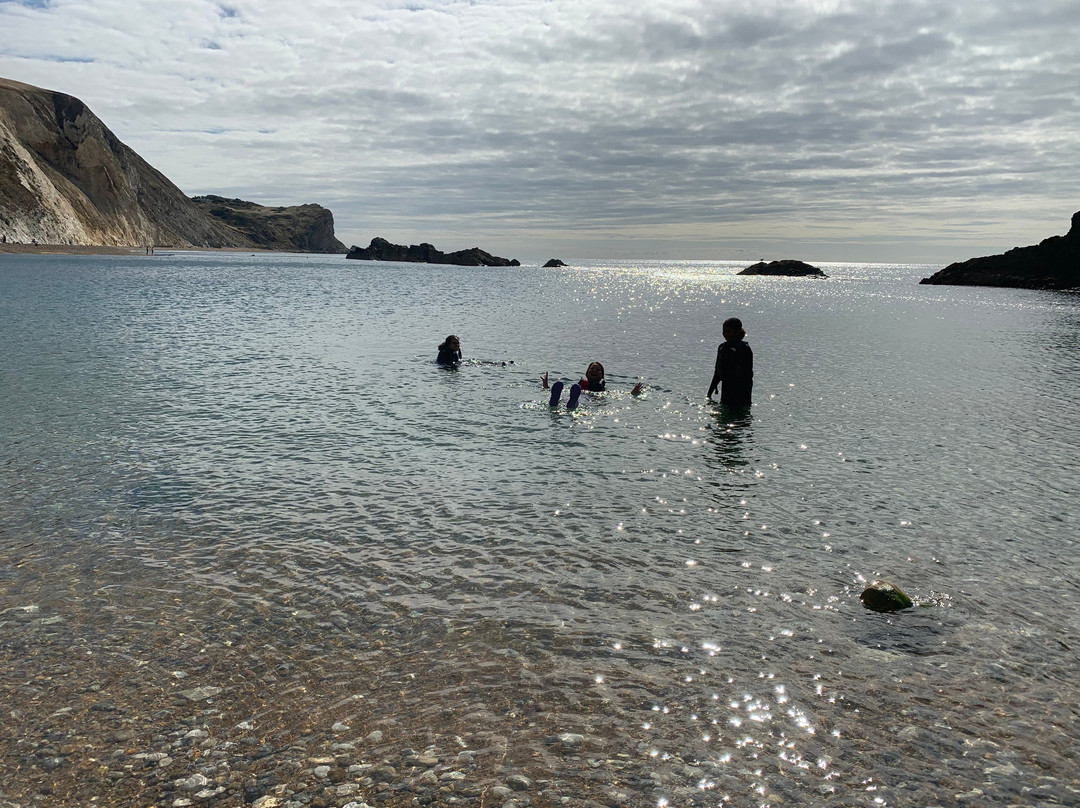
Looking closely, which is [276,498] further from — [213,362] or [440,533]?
[213,362]

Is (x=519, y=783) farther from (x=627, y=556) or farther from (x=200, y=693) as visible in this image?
(x=627, y=556)

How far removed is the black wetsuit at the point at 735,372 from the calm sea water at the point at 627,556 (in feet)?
2.86

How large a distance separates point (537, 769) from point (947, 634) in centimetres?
537

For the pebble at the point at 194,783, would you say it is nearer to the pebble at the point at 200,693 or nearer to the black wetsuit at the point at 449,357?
the pebble at the point at 200,693

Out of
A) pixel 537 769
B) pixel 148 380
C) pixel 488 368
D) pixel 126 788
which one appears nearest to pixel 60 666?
pixel 126 788

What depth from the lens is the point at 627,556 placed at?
32.6 feet

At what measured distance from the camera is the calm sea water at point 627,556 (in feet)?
19.9

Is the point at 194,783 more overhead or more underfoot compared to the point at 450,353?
more underfoot

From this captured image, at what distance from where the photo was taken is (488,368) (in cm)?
2964

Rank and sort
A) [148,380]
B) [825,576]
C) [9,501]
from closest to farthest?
[825,576], [9,501], [148,380]

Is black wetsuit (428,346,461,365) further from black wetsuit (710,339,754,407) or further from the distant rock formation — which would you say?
the distant rock formation

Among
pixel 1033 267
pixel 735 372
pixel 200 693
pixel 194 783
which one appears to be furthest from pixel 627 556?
pixel 1033 267

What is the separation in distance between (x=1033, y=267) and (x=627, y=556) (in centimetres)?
16450

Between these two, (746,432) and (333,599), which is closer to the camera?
(333,599)
